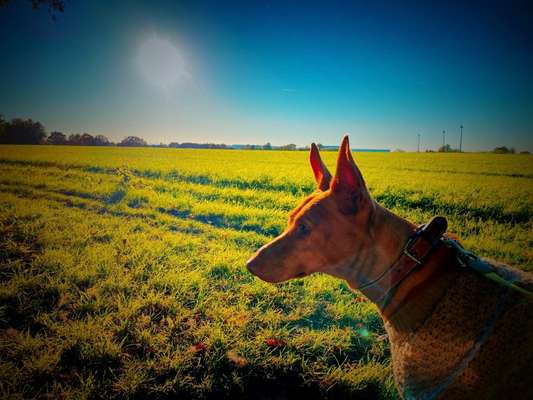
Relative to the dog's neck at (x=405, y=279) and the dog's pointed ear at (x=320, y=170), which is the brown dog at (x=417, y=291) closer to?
the dog's neck at (x=405, y=279)

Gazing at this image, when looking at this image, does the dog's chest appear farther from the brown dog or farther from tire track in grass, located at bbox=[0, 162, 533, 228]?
tire track in grass, located at bbox=[0, 162, 533, 228]

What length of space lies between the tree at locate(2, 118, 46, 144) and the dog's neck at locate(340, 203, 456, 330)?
88.0 metres

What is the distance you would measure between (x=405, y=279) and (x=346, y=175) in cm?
87

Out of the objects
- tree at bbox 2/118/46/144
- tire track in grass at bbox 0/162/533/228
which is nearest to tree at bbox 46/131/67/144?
tree at bbox 2/118/46/144

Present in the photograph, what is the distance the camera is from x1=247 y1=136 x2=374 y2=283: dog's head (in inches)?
77.9

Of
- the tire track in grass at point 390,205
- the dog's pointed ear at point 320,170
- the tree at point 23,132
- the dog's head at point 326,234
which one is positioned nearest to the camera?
the dog's head at point 326,234

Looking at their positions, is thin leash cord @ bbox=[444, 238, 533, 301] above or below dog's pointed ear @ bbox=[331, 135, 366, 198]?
below

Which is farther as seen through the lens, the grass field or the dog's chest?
the grass field

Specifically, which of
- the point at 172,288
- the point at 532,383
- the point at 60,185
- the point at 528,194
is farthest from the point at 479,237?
the point at 60,185

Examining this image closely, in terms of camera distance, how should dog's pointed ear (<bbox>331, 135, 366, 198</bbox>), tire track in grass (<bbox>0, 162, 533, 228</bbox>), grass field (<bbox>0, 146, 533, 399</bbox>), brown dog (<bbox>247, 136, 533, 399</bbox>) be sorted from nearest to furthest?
brown dog (<bbox>247, 136, 533, 399</bbox>)
dog's pointed ear (<bbox>331, 135, 366, 198</bbox>)
grass field (<bbox>0, 146, 533, 399</bbox>)
tire track in grass (<bbox>0, 162, 533, 228</bbox>)

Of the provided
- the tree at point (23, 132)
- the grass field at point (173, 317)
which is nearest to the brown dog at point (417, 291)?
the grass field at point (173, 317)

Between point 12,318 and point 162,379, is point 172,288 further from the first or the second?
point 12,318

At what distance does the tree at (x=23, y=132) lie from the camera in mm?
62656

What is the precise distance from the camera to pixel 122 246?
5141mm
